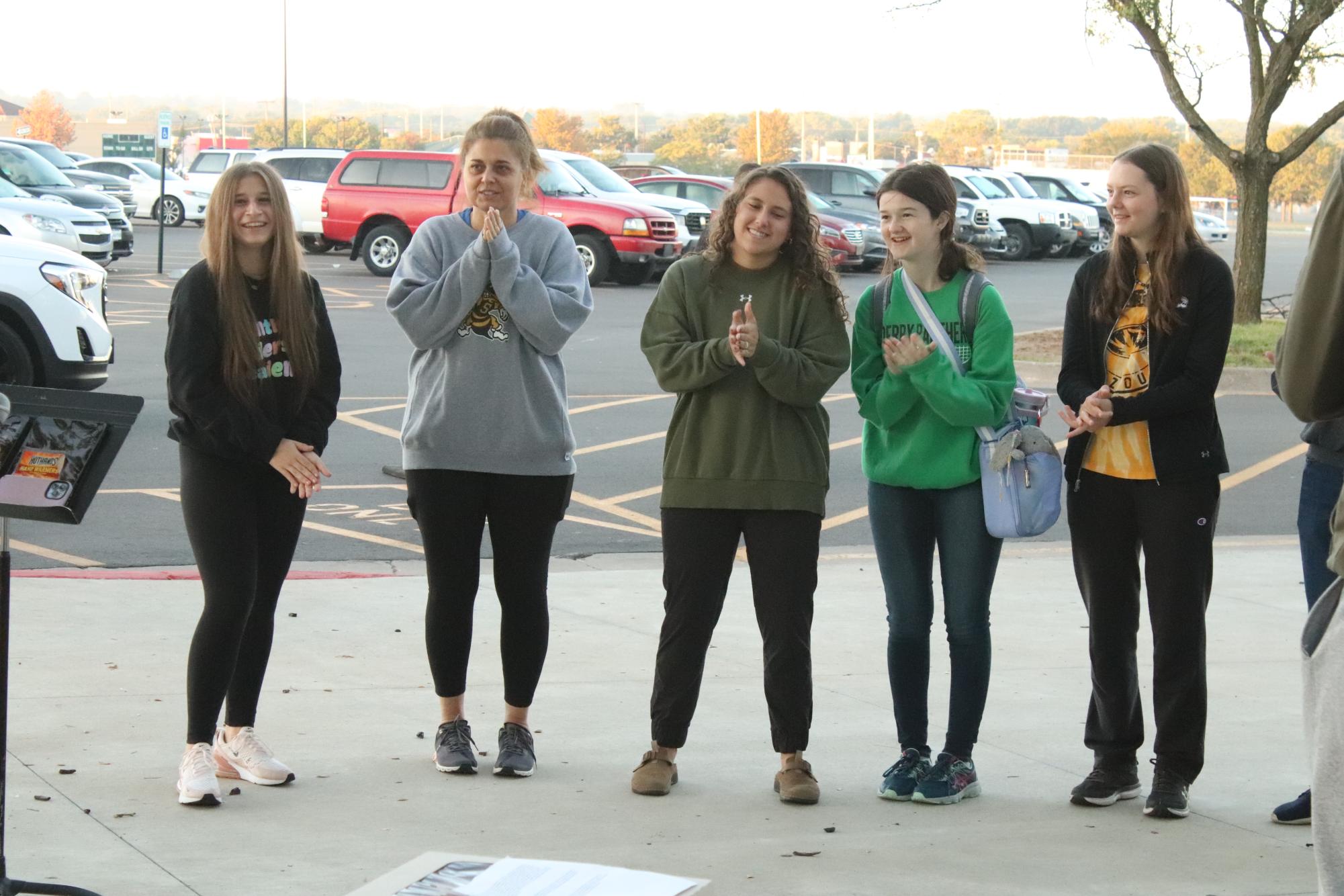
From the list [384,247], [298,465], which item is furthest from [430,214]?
[298,465]

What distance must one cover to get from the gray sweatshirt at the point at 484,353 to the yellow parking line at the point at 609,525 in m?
3.84

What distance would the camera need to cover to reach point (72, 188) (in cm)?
2520

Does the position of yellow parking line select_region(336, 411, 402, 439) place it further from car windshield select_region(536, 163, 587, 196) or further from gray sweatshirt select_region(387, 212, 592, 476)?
car windshield select_region(536, 163, 587, 196)

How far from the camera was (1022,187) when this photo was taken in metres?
36.4

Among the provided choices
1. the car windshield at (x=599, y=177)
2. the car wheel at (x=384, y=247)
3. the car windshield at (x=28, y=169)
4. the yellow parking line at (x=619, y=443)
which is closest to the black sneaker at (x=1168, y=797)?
the yellow parking line at (x=619, y=443)

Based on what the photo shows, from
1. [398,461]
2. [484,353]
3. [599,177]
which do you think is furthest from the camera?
[599,177]

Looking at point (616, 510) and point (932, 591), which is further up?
point (932, 591)

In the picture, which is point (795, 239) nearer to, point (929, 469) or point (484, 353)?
point (929, 469)

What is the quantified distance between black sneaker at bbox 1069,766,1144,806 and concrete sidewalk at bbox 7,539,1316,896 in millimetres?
40

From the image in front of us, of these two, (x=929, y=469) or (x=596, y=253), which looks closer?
(x=929, y=469)

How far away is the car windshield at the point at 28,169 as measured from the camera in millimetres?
25203

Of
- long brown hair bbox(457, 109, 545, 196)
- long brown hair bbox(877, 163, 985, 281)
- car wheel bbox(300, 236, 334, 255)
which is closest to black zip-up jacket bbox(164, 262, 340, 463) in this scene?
long brown hair bbox(457, 109, 545, 196)

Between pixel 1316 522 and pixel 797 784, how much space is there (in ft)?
5.31

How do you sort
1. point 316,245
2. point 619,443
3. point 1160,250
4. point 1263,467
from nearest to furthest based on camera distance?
point 1160,250, point 1263,467, point 619,443, point 316,245
